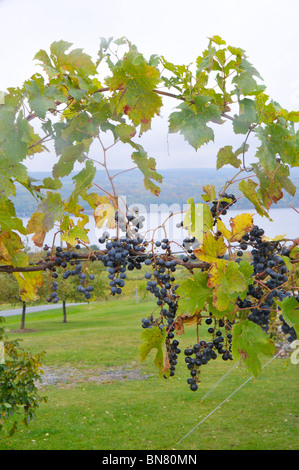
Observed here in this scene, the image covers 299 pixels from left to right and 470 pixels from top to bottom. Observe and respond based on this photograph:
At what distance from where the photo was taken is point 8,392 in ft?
12.6

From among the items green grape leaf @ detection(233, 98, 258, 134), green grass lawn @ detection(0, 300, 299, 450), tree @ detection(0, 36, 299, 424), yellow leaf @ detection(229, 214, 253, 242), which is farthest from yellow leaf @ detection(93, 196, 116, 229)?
green grass lawn @ detection(0, 300, 299, 450)

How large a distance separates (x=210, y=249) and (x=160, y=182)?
0.47 meters

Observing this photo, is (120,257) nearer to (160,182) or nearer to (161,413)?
(160,182)

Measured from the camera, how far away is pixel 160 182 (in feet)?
5.58

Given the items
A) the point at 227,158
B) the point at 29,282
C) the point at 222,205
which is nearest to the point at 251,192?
the point at 222,205

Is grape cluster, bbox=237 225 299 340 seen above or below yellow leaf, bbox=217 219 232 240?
below

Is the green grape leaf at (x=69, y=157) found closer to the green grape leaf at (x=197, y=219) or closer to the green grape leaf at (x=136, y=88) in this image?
the green grape leaf at (x=136, y=88)

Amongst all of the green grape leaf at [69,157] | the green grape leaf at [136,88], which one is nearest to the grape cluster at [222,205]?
the green grape leaf at [136,88]

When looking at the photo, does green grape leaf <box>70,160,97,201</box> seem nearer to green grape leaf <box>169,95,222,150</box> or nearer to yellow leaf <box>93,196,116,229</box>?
yellow leaf <box>93,196,116,229</box>

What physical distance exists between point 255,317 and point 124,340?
17426 mm

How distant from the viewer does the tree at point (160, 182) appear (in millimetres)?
1365

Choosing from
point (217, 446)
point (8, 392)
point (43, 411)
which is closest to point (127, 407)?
point (43, 411)

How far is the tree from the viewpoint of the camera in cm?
137
